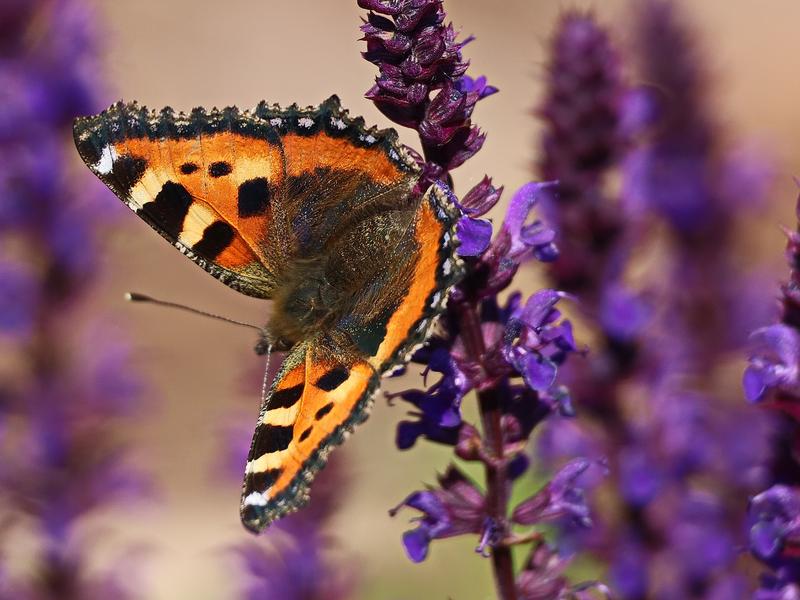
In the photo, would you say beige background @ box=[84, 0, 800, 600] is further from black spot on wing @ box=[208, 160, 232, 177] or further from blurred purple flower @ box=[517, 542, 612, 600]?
blurred purple flower @ box=[517, 542, 612, 600]

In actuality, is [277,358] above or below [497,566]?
above

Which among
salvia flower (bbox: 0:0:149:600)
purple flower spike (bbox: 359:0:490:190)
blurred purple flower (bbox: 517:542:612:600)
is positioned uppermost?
salvia flower (bbox: 0:0:149:600)

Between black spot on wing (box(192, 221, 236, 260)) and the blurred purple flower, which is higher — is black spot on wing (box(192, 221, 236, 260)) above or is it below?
above

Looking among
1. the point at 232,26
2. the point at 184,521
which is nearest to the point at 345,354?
the point at 184,521

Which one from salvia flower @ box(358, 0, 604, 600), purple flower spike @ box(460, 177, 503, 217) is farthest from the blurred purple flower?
purple flower spike @ box(460, 177, 503, 217)

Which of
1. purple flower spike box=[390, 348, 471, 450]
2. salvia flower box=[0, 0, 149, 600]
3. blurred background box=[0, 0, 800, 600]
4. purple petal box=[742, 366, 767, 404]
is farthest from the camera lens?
blurred background box=[0, 0, 800, 600]

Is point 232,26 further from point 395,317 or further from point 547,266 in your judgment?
point 395,317
